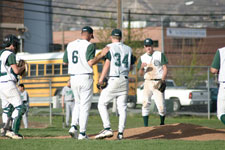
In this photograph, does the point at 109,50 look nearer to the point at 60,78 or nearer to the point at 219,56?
the point at 219,56

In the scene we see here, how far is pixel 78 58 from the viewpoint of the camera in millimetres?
9789

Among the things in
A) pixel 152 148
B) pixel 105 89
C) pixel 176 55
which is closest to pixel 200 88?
pixel 105 89

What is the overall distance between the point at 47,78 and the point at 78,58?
14.7 m

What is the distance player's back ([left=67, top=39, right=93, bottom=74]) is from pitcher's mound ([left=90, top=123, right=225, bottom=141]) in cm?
209

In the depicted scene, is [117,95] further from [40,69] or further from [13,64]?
[40,69]

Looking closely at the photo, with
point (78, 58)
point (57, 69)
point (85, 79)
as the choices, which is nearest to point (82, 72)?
point (85, 79)

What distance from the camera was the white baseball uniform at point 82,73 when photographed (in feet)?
31.9

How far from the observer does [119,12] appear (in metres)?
27.8

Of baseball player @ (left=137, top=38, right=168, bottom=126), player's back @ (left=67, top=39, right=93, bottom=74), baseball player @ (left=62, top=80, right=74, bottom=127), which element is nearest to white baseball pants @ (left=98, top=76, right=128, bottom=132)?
player's back @ (left=67, top=39, right=93, bottom=74)

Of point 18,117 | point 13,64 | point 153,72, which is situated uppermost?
point 13,64

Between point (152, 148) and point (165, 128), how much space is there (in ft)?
12.2

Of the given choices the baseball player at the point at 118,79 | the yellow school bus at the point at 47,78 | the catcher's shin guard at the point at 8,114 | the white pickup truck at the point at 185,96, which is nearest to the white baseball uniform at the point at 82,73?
the baseball player at the point at 118,79

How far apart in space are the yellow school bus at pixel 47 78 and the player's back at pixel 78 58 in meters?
12.7

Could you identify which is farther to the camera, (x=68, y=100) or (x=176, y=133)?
(x=68, y=100)
